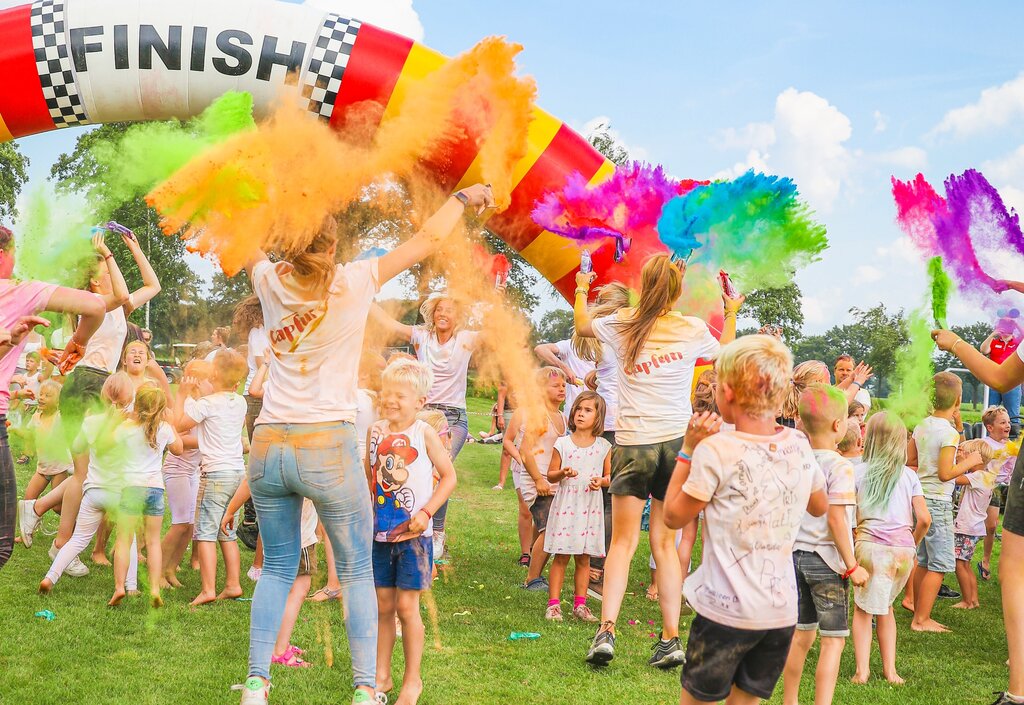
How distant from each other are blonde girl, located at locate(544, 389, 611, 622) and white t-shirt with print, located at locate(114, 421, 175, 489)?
248 cm

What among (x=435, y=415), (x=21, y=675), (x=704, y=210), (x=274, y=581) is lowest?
(x=21, y=675)

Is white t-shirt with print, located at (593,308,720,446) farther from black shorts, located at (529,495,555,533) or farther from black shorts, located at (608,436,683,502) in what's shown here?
black shorts, located at (529,495,555,533)

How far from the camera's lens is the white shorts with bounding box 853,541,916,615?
457 centimetres

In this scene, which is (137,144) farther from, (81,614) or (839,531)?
(839,531)

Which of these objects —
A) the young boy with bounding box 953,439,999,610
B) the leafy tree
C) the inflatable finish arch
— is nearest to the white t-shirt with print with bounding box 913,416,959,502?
the young boy with bounding box 953,439,999,610

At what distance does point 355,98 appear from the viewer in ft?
20.7

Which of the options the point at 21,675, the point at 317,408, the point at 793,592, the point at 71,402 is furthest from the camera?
the point at 71,402

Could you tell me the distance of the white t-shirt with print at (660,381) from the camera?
4512 mm

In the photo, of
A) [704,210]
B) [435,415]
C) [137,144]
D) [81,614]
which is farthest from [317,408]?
[704,210]

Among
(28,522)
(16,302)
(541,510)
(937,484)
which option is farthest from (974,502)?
(28,522)

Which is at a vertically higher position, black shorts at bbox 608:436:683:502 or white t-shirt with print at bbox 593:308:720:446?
white t-shirt with print at bbox 593:308:720:446

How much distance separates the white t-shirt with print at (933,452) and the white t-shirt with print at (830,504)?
7.46 ft

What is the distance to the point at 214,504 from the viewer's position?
17.7 ft

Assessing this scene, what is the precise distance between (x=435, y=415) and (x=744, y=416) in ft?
9.03
